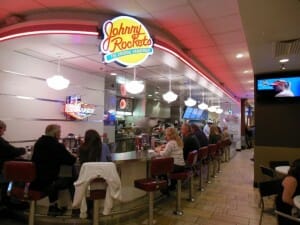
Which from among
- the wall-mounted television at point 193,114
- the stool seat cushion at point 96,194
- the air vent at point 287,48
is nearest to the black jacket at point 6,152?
the stool seat cushion at point 96,194

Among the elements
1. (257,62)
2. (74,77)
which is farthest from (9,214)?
(257,62)

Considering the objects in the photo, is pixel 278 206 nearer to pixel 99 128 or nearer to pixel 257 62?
pixel 257 62

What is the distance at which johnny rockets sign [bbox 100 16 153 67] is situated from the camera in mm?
3498

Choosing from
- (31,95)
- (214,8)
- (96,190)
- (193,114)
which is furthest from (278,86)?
(193,114)

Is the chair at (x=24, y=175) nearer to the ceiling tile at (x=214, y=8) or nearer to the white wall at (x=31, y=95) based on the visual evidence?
the white wall at (x=31, y=95)

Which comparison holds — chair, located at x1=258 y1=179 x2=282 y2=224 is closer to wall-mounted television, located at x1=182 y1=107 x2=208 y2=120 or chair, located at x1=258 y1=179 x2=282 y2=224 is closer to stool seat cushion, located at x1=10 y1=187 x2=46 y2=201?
stool seat cushion, located at x1=10 y1=187 x2=46 y2=201

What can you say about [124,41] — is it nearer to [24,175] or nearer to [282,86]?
[24,175]

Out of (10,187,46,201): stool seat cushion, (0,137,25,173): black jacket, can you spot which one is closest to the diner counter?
(10,187,46,201): stool seat cushion

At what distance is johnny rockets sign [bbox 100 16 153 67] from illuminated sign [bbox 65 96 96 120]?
3.04 meters

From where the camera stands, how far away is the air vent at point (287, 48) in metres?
3.66

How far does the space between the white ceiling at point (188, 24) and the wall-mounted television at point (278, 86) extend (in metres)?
0.24

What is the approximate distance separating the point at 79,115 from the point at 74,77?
1.03m

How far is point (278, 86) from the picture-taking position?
5.56 metres

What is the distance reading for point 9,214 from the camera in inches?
145
